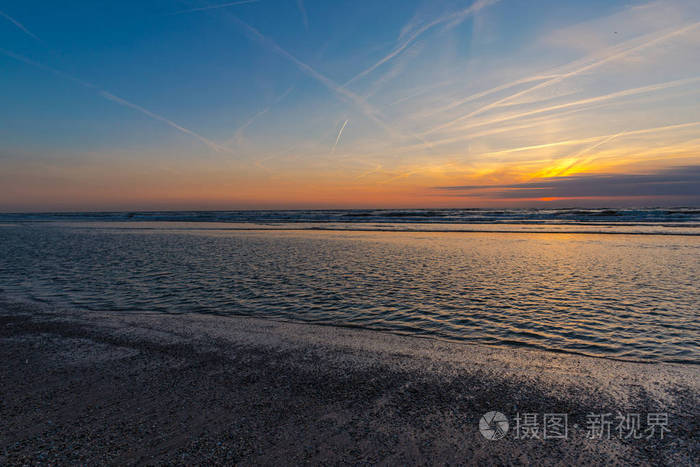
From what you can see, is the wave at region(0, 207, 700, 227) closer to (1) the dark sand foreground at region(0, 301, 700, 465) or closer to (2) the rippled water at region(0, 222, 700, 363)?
(2) the rippled water at region(0, 222, 700, 363)

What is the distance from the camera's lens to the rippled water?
818cm

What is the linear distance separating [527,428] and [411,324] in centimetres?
448

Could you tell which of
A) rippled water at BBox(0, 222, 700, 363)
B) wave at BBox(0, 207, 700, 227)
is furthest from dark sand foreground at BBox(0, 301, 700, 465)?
wave at BBox(0, 207, 700, 227)

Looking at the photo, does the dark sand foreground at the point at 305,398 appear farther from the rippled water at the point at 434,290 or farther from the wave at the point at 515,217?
the wave at the point at 515,217

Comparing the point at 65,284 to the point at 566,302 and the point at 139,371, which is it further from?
the point at 566,302

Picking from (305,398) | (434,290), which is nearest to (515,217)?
(434,290)

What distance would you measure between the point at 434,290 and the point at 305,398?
8.03 m

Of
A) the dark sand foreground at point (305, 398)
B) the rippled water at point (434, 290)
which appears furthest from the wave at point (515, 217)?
Result: the dark sand foreground at point (305, 398)

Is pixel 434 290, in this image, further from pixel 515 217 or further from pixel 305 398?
pixel 515 217

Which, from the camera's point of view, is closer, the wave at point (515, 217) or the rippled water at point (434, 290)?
the rippled water at point (434, 290)

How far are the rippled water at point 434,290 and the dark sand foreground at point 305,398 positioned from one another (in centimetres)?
137

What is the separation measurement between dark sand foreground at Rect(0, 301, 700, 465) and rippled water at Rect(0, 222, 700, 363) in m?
1.37

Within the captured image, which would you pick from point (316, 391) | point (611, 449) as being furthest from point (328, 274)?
point (611, 449)

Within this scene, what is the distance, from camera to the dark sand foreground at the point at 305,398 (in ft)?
12.9
